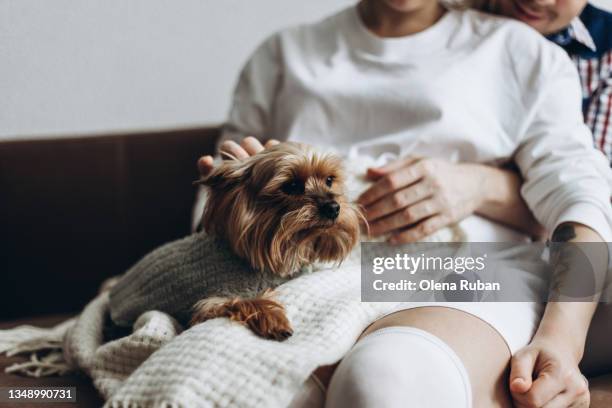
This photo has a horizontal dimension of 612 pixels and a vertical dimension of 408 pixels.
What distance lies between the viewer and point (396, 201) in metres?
1.24

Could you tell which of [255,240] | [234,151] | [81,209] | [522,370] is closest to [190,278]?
[255,240]

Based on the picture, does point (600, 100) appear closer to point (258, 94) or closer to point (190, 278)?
point (258, 94)

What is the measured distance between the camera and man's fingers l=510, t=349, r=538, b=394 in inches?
36.0

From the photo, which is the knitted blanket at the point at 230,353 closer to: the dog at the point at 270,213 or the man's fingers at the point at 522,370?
the dog at the point at 270,213

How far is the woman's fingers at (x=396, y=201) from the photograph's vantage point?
48.8 inches

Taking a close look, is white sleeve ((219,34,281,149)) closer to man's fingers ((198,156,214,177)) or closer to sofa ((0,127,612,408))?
sofa ((0,127,612,408))

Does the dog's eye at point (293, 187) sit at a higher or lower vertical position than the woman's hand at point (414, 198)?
higher

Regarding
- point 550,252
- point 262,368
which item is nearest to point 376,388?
point 262,368

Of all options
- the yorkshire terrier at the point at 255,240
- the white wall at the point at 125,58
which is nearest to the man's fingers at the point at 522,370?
the yorkshire terrier at the point at 255,240

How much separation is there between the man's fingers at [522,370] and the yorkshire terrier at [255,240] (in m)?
0.33

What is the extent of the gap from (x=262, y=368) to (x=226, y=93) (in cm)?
137

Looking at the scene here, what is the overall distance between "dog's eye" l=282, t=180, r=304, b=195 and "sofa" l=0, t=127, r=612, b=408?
31.9 inches

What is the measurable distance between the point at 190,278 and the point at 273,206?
187 millimetres

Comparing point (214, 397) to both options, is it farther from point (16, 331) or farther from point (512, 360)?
point (16, 331)
